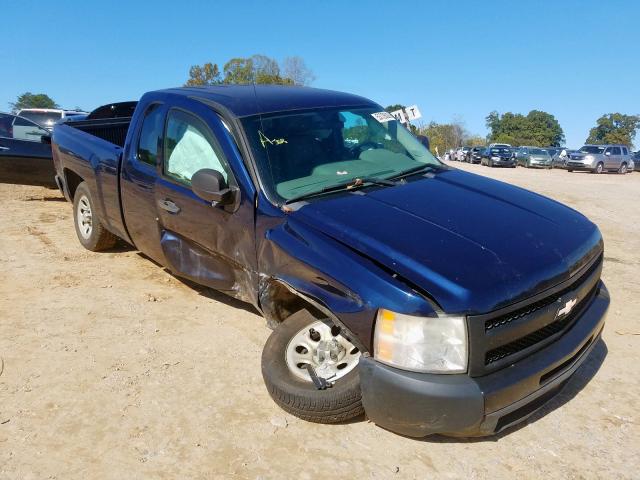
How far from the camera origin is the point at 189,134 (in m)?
3.88

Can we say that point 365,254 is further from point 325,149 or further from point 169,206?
point 169,206

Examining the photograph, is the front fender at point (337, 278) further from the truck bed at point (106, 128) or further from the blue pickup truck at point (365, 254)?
the truck bed at point (106, 128)

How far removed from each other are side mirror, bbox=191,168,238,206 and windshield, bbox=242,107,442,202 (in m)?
0.24

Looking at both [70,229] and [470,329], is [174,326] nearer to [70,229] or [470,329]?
[470,329]

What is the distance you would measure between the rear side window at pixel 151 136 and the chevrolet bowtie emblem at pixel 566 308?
3090mm

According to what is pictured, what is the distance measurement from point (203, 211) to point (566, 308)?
2294 millimetres

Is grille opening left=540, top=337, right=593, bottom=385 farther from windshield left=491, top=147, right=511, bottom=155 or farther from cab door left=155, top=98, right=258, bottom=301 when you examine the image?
windshield left=491, top=147, right=511, bottom=155

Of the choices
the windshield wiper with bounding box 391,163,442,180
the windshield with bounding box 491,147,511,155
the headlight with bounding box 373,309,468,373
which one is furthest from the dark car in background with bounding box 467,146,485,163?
the headlight with bounding box 373,309,468,373

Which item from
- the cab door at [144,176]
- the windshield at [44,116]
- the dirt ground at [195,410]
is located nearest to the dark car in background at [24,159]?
the dirt ground at [195,410]

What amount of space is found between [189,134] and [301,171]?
1.01 metres

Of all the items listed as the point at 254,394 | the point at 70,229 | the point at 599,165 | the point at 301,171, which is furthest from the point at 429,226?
the point at 599,165

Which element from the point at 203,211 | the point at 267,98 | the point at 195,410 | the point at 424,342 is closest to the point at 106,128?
the point at 267,98

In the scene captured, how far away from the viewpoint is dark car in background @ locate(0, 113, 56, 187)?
27.9 feet

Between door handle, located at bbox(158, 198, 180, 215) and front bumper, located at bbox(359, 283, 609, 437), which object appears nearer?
front bumper, located at bbox(359, 283, 609, 437)
